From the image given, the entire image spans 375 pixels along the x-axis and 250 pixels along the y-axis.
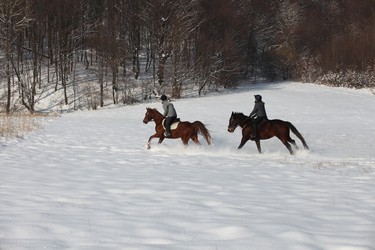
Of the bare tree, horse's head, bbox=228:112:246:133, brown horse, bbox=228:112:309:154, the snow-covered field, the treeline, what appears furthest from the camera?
the treeline

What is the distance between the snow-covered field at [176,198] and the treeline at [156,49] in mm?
24673

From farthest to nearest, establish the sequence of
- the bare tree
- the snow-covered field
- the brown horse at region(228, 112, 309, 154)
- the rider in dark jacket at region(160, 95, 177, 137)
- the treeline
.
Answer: the treeline
the bare tree
the rider in dark jacket at region(160, 95, 177, 137)
the brown horse at region(228, 112, 309, 154)
the snow-covered field

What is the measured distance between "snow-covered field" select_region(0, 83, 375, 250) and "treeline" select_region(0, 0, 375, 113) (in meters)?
24.7

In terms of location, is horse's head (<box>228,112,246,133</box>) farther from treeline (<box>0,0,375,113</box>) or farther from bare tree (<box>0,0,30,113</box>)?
bare tree (<box>0,0,30,113</box>)

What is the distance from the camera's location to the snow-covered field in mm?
3725

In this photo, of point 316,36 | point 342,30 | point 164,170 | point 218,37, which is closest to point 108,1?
point 218,37

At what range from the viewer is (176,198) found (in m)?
5.46

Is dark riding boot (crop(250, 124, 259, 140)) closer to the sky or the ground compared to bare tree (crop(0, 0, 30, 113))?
closer to the ground

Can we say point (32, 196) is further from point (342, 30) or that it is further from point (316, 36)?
point (342, 30)

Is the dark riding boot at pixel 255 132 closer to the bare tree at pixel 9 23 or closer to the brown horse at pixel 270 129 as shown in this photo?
the brown horse at pixel 270 129

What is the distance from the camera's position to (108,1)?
141 ft

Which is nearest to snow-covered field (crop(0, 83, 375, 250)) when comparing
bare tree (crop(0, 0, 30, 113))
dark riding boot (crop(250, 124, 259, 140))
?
dark riding boot (crop(250, 124, 259, 140))

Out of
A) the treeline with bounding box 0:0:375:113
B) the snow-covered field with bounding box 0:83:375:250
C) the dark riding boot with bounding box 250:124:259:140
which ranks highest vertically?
the treeline with bounding box 0:0:375:113

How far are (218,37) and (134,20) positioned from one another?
9979 millimetres
